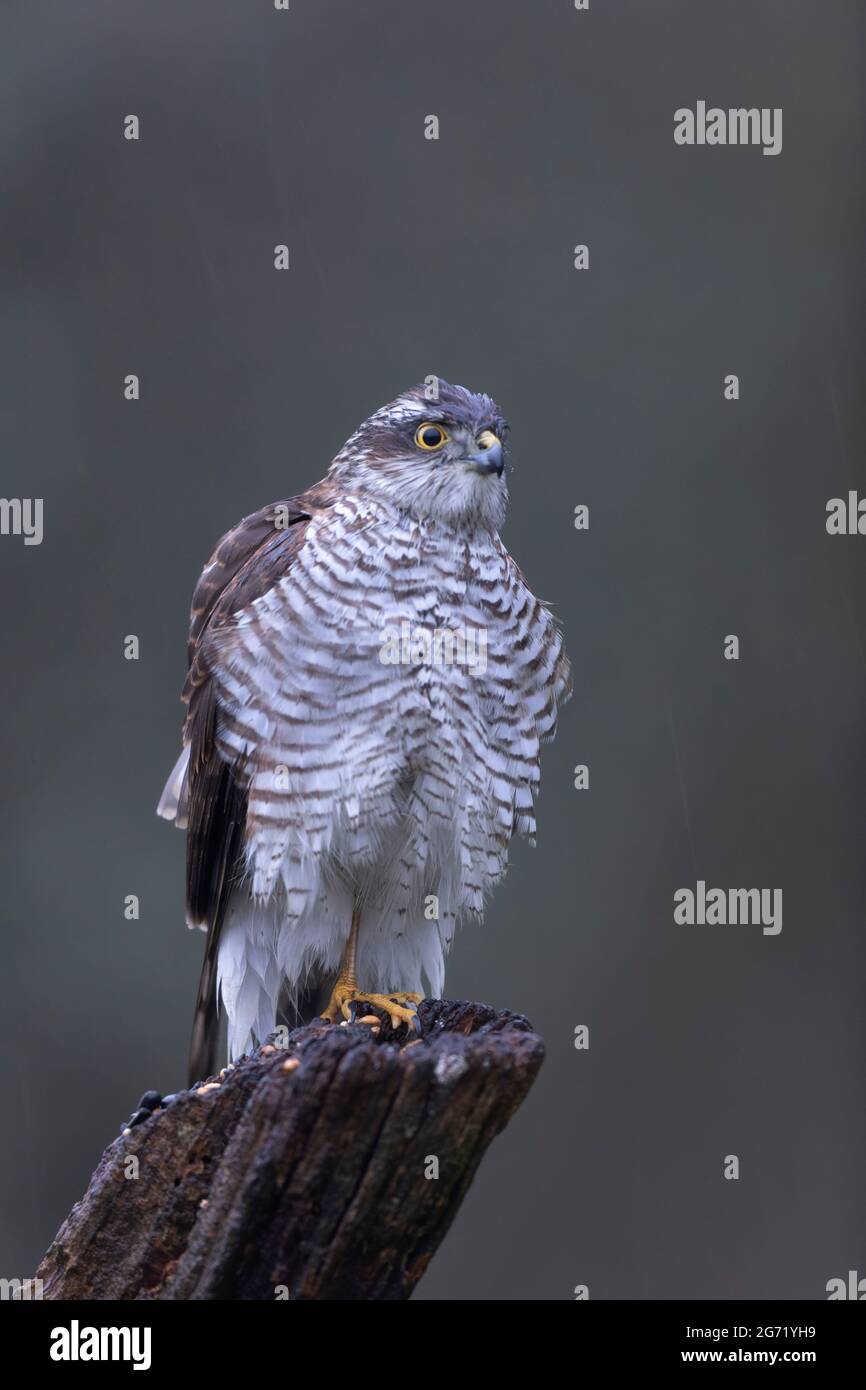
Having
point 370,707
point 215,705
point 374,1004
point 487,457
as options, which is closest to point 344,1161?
point 374,1004

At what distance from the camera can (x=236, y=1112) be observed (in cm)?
221

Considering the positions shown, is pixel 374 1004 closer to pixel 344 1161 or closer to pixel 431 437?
pixel 344 1161

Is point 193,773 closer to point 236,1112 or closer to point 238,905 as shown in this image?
point 238,905

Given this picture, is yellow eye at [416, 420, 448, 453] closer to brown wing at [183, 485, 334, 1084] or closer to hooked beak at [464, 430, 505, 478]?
hooked beak at [464, 430, 505, 478]

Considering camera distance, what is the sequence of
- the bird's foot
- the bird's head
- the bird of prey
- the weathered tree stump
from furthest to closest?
1. the bird's head
2. the bird of prey
3. the bird's foot
4. the weathered tree stump

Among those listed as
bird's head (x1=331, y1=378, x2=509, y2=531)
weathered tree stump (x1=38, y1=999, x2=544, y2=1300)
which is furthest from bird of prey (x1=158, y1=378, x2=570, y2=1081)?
weathered tree stump (x1=38, y1=999, x2=544, y2=1300)

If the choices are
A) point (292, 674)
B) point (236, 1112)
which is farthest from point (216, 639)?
point (236, 1112)

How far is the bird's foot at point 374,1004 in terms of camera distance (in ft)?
9.36

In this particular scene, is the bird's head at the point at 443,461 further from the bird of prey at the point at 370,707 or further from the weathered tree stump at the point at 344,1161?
the weathered tree stump at the point at 344,1161

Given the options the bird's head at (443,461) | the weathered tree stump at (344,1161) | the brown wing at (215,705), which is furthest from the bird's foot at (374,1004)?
the bird's head at (443,461)

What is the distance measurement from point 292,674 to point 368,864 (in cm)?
42

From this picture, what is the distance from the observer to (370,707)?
296cm

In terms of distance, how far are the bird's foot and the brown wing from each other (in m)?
0.35

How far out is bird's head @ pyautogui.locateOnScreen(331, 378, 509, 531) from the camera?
309 cm
